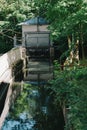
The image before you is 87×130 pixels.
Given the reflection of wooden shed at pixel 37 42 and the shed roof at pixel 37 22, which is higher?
the shed roof at pixel 37 22

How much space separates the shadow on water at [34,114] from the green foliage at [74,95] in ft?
3.33

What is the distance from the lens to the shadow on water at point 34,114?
14.5 m

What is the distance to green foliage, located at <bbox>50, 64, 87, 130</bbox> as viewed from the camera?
8922 mm

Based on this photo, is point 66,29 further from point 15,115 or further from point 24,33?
point 24,33

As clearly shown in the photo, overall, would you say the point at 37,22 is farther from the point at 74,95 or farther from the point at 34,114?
the point at 74,95

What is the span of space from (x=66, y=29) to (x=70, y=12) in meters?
1.11

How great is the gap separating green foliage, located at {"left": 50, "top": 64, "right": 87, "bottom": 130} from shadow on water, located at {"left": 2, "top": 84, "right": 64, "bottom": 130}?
1016 millimetres

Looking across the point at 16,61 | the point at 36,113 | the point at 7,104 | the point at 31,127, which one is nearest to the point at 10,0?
the point at 16,61

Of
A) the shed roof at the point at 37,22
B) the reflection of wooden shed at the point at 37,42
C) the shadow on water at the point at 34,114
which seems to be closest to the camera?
the shadow on water at the point at 34,114

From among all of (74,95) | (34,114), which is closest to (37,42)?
(34,114)

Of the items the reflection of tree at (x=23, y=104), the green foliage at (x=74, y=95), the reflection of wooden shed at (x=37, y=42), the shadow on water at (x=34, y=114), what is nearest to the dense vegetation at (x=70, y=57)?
the green foliage at (x=74, y=95)

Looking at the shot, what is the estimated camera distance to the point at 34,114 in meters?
16.4

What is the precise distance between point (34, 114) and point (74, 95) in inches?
229

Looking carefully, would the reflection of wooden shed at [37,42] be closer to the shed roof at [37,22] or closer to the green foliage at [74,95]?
the shed roof at [37,22]
